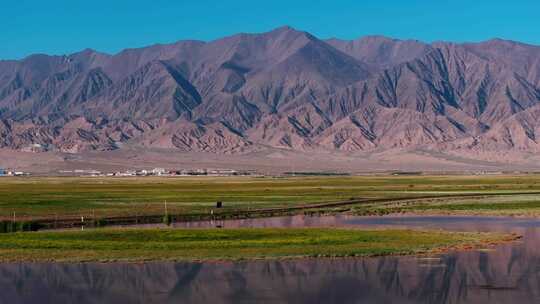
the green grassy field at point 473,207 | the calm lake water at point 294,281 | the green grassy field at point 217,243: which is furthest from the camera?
the green grassy field at point 473,207

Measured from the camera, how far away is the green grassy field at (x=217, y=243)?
4203 centimetres

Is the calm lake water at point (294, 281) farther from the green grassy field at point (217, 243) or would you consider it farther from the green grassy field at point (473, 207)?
the green grassy field at point (473, 207)

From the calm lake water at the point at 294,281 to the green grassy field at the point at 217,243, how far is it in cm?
225

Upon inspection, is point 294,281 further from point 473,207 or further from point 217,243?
point 473,207

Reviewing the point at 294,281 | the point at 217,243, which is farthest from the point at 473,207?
the point at 294,281

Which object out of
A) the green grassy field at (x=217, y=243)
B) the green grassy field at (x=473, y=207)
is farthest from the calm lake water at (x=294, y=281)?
the green grassy field at (x=473, y=207)

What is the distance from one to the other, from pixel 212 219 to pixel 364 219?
12.0 meters

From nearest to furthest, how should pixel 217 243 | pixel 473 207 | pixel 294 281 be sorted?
pixel 294 281
pixel 217 243
pixel 473 207

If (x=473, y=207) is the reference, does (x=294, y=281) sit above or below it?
below

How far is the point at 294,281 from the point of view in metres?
34.9

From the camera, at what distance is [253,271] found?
37.3 m

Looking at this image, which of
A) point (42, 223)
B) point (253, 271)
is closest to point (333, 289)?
point (253, 271)

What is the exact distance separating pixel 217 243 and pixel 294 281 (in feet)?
41.4

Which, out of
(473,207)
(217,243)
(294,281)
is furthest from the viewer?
(473,207)
